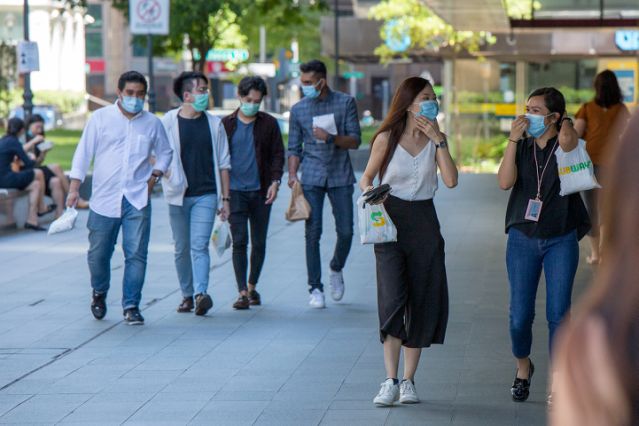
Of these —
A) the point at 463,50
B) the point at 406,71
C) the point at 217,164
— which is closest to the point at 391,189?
the point at 217,164

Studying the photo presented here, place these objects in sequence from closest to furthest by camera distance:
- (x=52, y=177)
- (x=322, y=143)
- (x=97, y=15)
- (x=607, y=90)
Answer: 1. (x=322, y=143)
2. (x=607, y=90)
3. (x=52, y=177)
4. (x=97, y=15)

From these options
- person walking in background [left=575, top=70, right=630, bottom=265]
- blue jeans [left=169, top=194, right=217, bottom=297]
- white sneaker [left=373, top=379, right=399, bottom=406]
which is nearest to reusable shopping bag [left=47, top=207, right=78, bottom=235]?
blue jeans [left=169, top=194, right=217, bottom=297]

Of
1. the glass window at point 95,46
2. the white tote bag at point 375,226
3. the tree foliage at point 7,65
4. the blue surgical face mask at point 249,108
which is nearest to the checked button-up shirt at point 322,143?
the blue surgical face mask at point 249,108

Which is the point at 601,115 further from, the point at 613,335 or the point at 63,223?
the point at 613,335

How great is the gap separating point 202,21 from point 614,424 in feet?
121

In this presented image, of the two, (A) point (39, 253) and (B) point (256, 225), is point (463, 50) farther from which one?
(B) point (256, 225)

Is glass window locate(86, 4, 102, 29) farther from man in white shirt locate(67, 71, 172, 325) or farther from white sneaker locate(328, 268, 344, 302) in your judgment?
man in white shirt locate(67, 71, 172, 325)

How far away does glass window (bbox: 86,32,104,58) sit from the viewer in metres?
102

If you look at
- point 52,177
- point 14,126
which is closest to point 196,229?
point 14,126

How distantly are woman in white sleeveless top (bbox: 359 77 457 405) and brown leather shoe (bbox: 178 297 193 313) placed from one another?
3534mm

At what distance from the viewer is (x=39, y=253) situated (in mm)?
14367

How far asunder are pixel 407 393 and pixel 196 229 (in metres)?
3.47

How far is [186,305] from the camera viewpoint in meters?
10.1

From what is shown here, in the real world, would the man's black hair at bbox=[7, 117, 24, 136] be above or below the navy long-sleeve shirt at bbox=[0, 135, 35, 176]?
above
